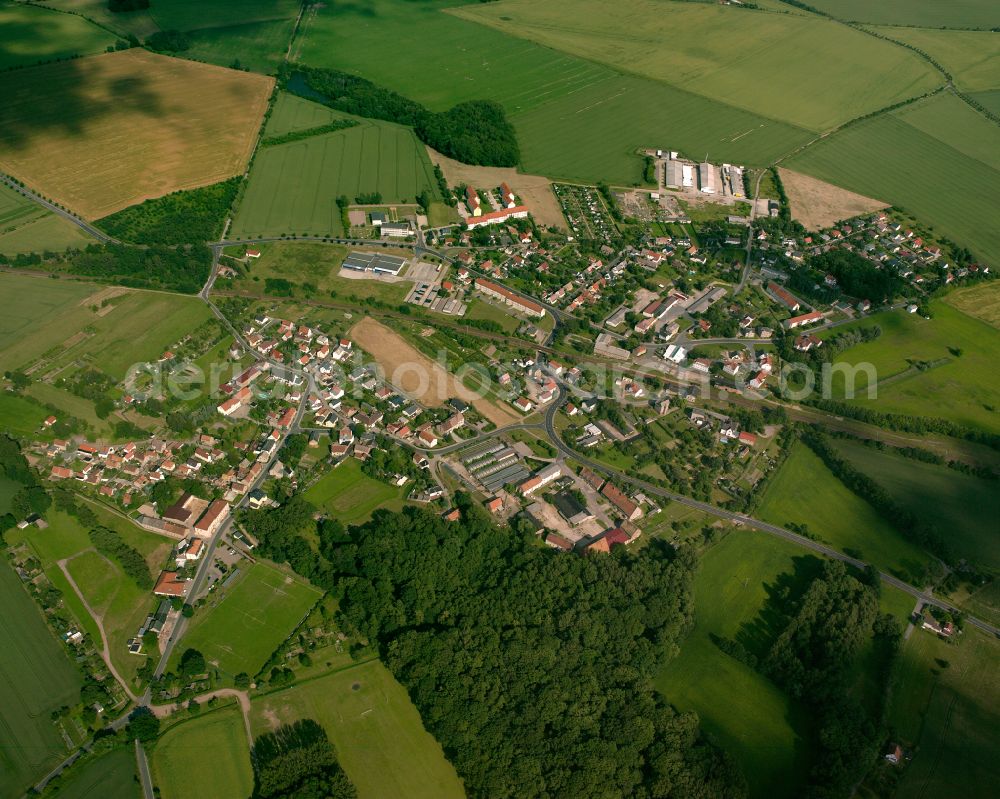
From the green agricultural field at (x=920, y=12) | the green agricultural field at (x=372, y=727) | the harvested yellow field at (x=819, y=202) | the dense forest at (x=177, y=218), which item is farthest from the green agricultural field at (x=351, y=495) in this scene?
the green agricultural field at (x=920, y=12)

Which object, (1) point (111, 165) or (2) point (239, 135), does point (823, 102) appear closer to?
(2) point (239, 135)

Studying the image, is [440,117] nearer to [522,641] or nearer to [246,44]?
[246,44]

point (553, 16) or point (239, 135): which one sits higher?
point (553, 16)

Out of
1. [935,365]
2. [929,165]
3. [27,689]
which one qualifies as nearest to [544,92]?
[929,165]

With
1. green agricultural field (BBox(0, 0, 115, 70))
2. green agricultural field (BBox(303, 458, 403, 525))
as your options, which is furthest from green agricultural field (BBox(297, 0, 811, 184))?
green agricultural field (BBox(303, 458, 403, 525))

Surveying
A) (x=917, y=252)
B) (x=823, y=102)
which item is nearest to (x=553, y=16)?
(x=823, y=102)

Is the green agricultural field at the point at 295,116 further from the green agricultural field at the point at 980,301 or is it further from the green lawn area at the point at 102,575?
the green agricultural field at the point at 980,301

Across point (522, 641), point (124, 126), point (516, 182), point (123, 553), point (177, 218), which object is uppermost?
point (124, 126)
